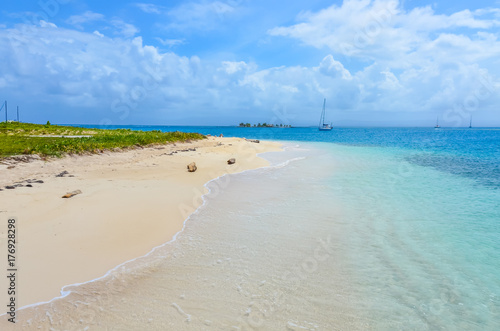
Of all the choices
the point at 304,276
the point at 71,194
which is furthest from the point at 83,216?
the point at 304,276

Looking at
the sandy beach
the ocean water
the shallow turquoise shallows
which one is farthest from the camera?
the sandy beach

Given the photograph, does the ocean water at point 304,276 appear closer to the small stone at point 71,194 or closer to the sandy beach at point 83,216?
the sandy beach at point 83,216

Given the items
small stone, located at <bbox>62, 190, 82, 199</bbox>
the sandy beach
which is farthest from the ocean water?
small stone, located at <bbox>62, 190, 82, 199</bbox>

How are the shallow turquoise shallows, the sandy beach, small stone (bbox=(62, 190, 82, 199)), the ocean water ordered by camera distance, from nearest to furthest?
1. the ocean water
2. the shallow turquoise shallows
3. the sandy beach
4. small stone (bbox=(62, 190, 82, 199))

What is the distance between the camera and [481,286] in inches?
229

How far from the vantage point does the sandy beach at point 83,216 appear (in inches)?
221

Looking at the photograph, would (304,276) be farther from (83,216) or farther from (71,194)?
(71,194)

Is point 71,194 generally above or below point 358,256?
above

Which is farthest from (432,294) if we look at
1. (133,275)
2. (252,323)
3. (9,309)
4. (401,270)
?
(9,309)

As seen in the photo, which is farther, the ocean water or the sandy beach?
the sandy beach

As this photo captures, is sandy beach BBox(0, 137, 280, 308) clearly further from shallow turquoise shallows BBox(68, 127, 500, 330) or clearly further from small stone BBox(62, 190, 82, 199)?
shallow turquoise shallows BBox(68, 127, 500, 330)

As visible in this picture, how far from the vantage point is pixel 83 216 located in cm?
839

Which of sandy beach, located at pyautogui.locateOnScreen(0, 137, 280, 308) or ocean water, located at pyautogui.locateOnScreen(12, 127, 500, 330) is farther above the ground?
sandy beach, located at pyautogui.locateOnScreen(0, 137, 280, 308)

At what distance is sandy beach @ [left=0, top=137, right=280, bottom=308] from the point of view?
18.4 ft
